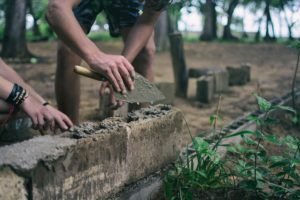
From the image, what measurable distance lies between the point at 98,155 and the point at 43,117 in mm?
329

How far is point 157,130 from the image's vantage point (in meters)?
2.28

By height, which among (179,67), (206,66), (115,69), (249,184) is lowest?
(206,66)

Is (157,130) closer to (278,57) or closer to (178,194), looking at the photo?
(178,194)

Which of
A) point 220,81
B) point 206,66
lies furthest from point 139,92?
point 206,66

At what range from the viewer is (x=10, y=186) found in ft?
4.88

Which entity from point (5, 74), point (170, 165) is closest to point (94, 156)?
point (170, 165)

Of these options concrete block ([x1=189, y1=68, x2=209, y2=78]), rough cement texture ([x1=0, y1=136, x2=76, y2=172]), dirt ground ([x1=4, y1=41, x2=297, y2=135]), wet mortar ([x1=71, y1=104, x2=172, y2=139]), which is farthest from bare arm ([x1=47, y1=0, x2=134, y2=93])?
concrete block ([x1=189, y1=68, x2=209, y2=78])

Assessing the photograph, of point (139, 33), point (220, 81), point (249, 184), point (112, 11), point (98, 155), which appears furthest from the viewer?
point (220, 81)

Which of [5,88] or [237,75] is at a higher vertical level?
[5,88]

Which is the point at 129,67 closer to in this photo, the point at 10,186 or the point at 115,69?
the point at 115,69

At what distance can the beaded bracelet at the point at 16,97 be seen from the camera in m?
2.02

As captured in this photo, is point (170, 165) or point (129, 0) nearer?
point (170, 165)

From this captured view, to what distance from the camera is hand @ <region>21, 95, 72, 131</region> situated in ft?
6.59

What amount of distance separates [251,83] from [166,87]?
258 cm
